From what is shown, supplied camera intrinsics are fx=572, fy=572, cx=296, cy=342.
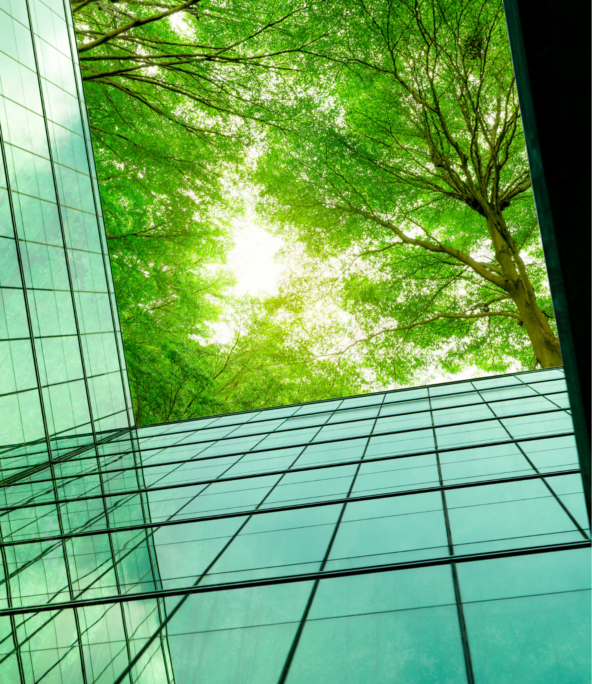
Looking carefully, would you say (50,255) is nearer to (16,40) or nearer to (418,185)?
(16,40)

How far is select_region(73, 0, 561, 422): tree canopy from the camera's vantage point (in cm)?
2009

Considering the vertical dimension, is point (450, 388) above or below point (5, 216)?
below

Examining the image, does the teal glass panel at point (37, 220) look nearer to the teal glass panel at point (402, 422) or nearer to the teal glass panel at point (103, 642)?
the teal glass panel at point (402, 422)

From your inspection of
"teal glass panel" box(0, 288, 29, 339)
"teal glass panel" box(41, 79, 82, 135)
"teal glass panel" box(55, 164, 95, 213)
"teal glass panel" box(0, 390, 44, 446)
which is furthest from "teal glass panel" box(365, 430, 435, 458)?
"teal glass panel" box(41, 79, 82, 135)

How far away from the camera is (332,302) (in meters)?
26.7

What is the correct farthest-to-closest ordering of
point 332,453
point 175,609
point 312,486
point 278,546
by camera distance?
point 332,453
point 312,486
point 278,546
point 175,609

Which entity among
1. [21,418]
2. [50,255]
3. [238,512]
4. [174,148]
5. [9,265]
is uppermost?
[174,148]

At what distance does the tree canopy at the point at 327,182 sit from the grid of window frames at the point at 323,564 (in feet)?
41.5

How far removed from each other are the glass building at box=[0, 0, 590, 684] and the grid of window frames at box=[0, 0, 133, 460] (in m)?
0.06

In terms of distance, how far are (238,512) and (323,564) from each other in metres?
2.40

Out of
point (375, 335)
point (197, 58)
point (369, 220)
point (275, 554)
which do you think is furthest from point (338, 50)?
point (275, 554)

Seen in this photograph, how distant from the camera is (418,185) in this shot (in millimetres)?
22562

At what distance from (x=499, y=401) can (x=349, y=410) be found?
386cm

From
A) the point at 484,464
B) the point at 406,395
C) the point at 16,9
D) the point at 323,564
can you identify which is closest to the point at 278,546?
the point at 323,564
